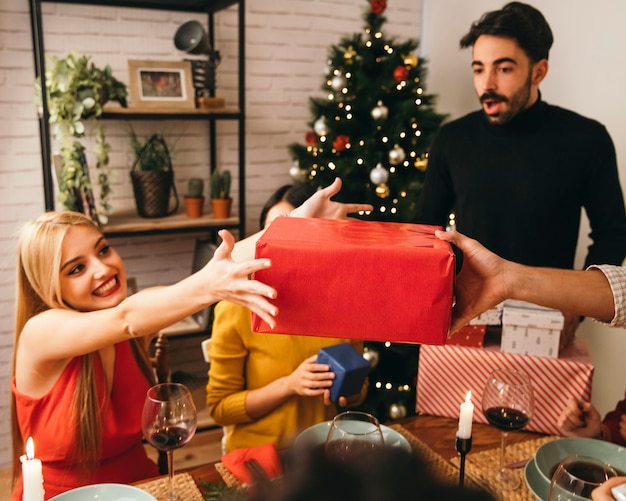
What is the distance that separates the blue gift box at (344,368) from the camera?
163 cm

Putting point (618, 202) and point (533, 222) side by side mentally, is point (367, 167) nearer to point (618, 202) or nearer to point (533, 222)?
point (533, 222)

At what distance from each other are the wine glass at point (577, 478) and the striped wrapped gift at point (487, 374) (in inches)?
23.0

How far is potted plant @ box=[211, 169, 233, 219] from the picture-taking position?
300 cm

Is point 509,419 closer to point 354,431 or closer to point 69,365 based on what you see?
point 354,431

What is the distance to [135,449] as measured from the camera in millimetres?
1721

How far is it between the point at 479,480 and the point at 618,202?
51.3 inches

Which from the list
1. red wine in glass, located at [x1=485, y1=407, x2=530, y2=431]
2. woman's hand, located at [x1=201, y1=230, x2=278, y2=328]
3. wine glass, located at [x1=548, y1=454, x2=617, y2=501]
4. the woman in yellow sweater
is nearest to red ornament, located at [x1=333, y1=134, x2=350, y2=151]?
the woman in yellow sweater

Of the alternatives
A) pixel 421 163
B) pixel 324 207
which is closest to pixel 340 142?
pixel 421 163

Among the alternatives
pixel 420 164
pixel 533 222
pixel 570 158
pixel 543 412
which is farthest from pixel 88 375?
pixel 420 164

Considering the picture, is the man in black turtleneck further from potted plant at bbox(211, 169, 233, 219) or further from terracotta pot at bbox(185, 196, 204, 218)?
terracotta pot at bbox(185, 196, 204, 218)

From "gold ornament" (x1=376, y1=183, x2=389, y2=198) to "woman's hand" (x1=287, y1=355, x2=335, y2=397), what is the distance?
140 centimetres

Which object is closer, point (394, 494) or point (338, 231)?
point (394, 494)

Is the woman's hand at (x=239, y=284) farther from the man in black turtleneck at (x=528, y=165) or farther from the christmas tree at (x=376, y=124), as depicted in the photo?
the christmas tree at (x=376, y=124)

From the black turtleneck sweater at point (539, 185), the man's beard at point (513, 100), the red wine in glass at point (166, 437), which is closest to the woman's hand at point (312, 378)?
the red wine in glass at point (166, 437)
